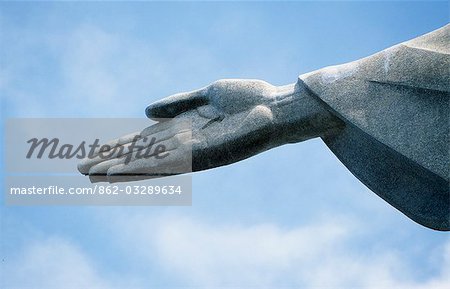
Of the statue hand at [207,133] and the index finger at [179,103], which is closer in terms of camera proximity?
the statue hand at [207,133]

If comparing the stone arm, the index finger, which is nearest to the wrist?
the stone arm

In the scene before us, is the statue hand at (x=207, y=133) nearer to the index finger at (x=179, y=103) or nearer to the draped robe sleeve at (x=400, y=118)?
the index finger at (x=179, y=103)

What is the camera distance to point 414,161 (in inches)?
211

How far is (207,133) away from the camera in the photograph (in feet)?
19.0

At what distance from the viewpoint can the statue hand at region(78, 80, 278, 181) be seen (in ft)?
18.7

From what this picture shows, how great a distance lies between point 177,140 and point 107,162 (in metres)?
0.60

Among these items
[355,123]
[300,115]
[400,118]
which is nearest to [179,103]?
[300,115]

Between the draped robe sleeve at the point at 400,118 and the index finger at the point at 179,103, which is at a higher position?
the index finger at the point at 179,103

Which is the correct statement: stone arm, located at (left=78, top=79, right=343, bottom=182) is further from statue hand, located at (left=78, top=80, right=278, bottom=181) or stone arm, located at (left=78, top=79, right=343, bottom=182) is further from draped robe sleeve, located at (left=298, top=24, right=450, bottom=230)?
draped robe sleeve, located at (left=298, top=24, right=450, bottom=230)

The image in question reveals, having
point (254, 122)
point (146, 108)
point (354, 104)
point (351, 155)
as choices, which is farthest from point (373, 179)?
point (146, 108)

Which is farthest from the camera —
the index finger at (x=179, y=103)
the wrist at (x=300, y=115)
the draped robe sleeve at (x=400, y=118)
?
the index finger at (x=179, y=103)

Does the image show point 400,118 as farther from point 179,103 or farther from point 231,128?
point 179,103

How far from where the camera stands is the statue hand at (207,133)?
5715mm

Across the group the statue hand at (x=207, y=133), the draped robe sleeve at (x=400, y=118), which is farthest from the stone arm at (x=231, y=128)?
the draped robe sleeve at (x=400, y=118)
